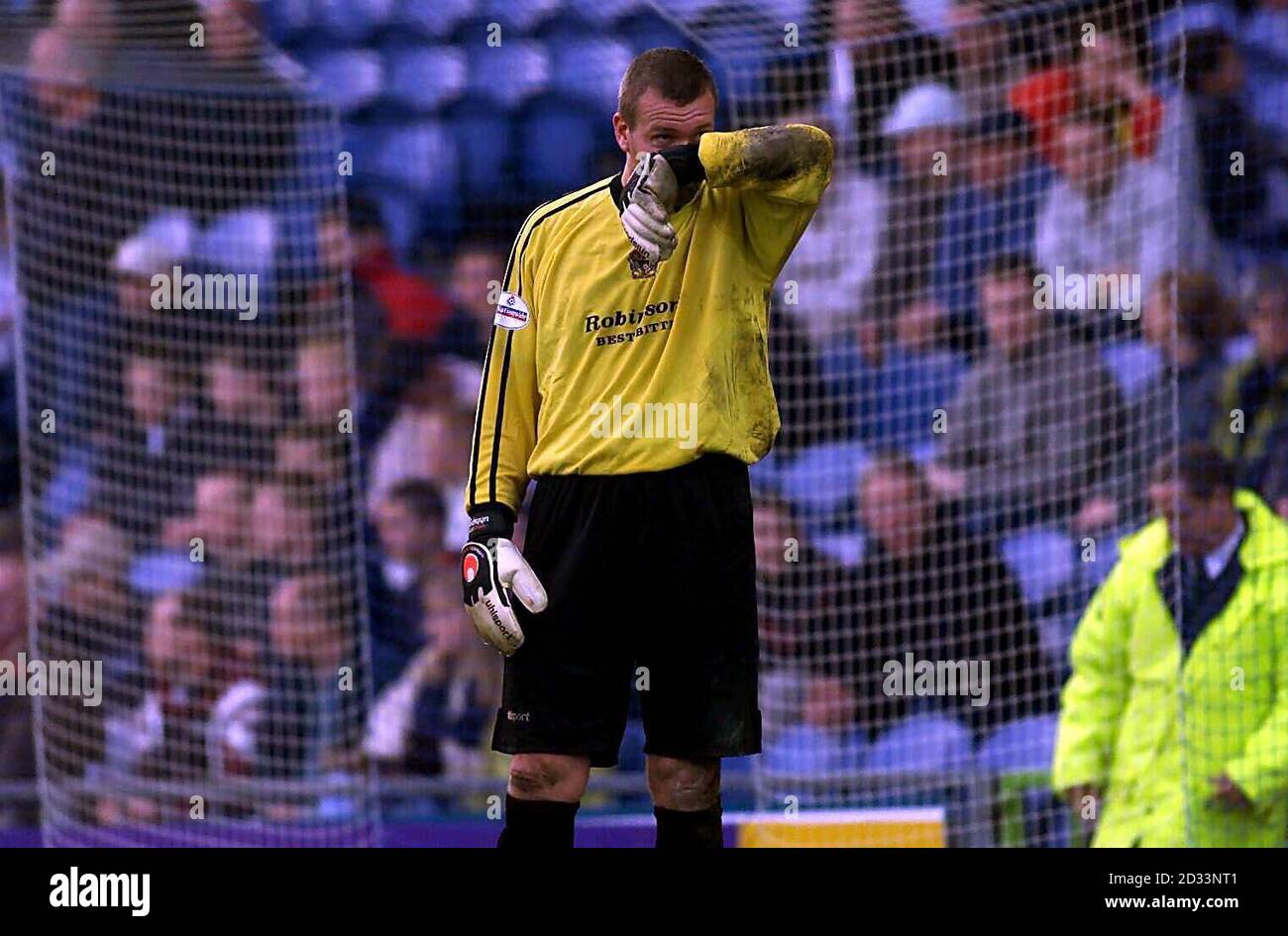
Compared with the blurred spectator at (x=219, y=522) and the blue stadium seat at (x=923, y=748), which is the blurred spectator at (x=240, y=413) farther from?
the blue stadium seat at (x=923, y=748)

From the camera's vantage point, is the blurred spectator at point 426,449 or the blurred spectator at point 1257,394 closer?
the blurred spectator at point 1257,394

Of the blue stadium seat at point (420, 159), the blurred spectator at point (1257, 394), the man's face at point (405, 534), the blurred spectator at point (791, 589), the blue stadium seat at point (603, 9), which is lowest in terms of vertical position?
the blurred spectator at point (791, 589)

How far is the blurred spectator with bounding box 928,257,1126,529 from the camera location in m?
7.11

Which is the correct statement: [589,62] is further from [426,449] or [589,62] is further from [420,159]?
[426,449]

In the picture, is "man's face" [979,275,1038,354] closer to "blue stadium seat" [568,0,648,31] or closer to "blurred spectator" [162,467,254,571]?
"blue stadium seat" [568,0,648,31]

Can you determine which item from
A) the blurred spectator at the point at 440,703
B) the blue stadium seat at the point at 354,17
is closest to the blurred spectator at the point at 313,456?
the blurred spectator at the point at 440,703

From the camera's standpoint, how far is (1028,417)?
7168 millimetres

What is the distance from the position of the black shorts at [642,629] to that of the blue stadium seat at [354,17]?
12.4ft

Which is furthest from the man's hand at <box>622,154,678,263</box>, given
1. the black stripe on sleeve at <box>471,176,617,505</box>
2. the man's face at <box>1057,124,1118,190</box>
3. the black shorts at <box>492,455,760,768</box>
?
the man's face at <box>1057,124,1118,190</box>

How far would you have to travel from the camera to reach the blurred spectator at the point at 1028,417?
7.11 meters

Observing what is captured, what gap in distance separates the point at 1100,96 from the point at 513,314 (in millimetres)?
3020

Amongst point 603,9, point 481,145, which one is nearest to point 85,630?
point 481,145

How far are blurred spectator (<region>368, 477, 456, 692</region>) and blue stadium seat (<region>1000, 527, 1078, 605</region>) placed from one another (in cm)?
193
